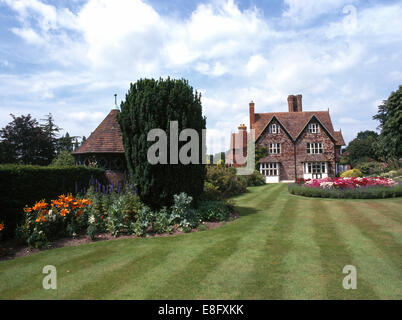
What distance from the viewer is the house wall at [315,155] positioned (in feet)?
115

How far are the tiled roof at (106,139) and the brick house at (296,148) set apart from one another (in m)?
20.0

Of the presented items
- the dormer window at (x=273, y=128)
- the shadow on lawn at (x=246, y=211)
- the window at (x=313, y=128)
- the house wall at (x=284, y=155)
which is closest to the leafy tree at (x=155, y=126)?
the shadow on lawn at (x=246, y=211)

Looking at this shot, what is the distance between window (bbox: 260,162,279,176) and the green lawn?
1032 inches

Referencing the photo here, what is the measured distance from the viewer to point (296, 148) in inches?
1410

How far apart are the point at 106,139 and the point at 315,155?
91.1 feet

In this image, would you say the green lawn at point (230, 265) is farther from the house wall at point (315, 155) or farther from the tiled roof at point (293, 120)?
the tiled roof at point (293, 120)

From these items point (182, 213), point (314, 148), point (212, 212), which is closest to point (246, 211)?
point (212, 212)

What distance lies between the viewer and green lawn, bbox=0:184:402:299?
4750 millimetres

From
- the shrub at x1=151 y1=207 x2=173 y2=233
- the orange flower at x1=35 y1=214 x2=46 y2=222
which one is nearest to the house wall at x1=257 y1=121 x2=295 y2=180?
the shrub at x1=151 y1=207 x2=173 y2=233

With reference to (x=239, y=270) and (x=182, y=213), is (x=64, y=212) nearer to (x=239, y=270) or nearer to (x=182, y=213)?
(x=182, y=213)

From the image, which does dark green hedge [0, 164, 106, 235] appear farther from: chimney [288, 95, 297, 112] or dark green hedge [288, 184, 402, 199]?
chimney [288, 95, 297, 112]

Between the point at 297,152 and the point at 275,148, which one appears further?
the point at 275,148
